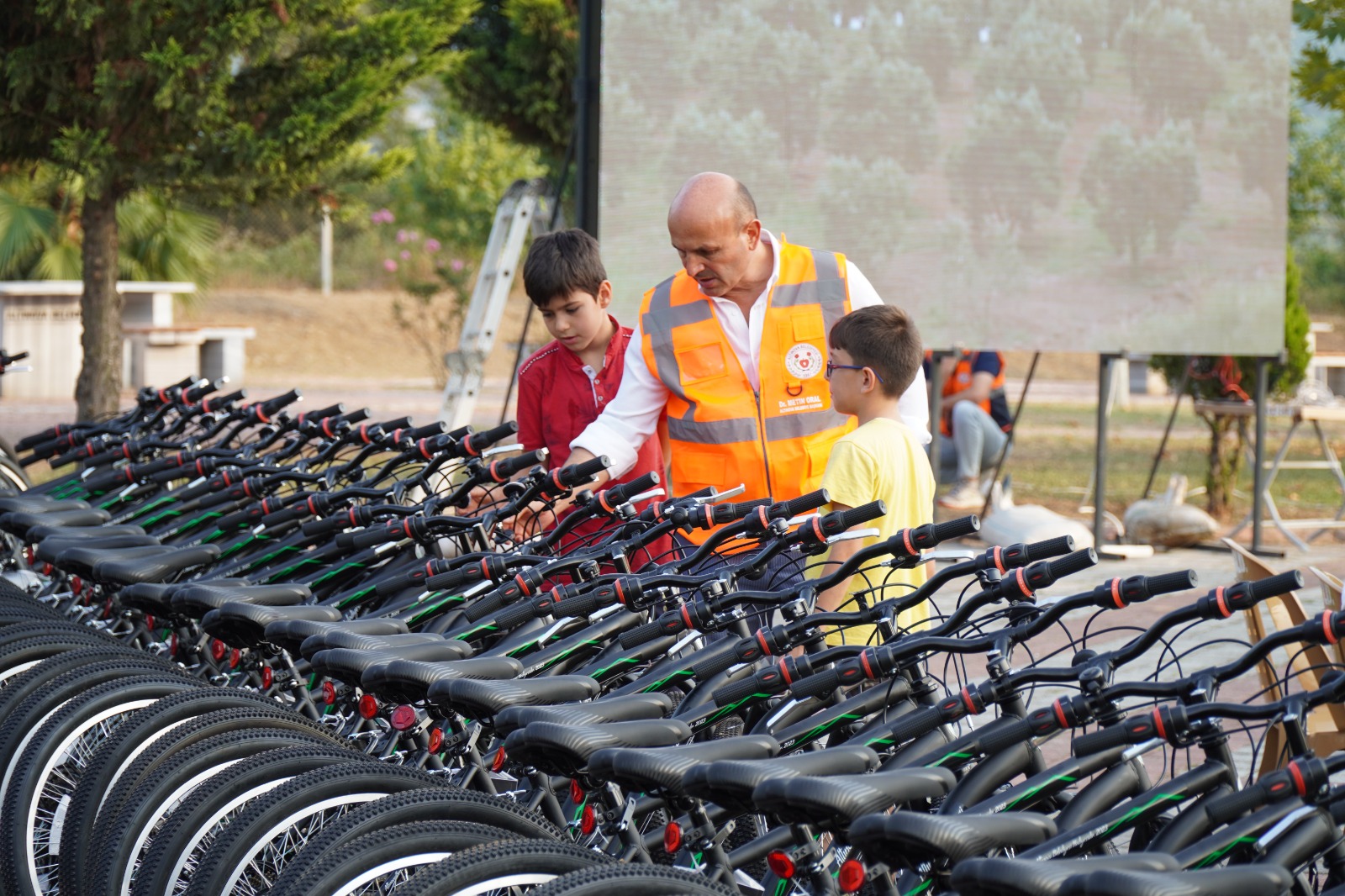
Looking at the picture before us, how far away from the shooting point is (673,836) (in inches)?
102

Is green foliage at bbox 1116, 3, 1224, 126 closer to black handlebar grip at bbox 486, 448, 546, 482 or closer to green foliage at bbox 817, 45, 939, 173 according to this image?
green foliage at bbox 817, 45, 939, 173

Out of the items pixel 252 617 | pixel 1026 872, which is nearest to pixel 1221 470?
pixel 252 617

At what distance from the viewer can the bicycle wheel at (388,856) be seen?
7.63ft

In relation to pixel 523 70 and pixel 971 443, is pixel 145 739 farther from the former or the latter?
pixel 523 70

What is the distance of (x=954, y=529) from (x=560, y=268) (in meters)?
1.97

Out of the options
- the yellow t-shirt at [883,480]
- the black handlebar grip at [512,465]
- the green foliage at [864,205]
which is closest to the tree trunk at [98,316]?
the green foliage at [864,205]

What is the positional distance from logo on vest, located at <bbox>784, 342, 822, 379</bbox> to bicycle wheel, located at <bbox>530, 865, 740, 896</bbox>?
235 cm

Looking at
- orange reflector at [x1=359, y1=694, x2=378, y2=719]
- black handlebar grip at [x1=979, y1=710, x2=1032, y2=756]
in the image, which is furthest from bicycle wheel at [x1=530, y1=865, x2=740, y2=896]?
orange reflector at [x1=359, y1=694, x2=378, y2=719]

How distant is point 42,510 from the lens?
507 cm

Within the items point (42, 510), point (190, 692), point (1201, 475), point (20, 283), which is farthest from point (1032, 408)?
point (190, 692)

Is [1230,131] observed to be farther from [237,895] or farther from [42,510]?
[237,895]

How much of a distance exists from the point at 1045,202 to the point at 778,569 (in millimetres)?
5951

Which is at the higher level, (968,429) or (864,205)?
(864,205)

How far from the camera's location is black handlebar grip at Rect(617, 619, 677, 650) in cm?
307
